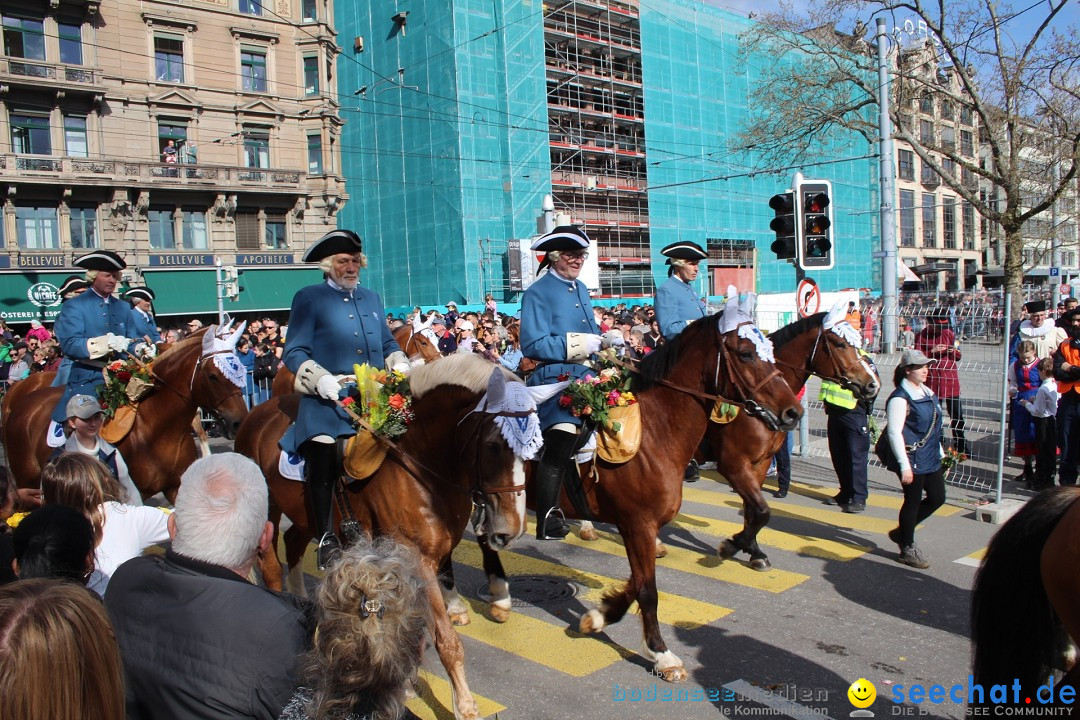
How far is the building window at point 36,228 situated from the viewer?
1252 inches

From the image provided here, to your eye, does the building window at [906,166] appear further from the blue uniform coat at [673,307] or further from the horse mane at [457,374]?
the horse mane at [457,374]

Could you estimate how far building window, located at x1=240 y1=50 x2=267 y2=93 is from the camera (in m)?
37.1

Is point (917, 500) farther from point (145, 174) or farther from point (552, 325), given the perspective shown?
point (145, 174)

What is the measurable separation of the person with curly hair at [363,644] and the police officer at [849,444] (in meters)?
7.86

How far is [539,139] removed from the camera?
4034cm

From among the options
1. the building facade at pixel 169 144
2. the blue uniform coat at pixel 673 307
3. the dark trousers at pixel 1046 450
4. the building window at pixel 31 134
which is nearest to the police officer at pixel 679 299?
the blue uniform coat at pixel 673 307

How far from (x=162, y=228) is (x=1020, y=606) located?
124 feet

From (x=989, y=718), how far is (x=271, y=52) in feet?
135

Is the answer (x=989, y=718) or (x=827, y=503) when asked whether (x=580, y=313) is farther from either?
(x=827, y=503)

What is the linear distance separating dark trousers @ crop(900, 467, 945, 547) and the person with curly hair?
6.03 meters

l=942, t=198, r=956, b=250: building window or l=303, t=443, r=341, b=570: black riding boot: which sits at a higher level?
l=942, t=198, r=956, b=250: building window

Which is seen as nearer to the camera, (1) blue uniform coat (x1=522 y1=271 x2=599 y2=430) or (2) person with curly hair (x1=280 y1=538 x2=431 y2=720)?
(2) person with curly hair (x1=280 y1=538 x2=431 y2=720)

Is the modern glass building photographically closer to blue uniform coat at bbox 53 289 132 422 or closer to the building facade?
the building facade

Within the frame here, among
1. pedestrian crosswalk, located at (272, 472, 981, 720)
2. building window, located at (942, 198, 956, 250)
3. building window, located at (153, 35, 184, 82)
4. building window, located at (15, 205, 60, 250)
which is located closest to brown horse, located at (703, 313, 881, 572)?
pedestrian crosswalk, located at (272, 472, 981, 720)
